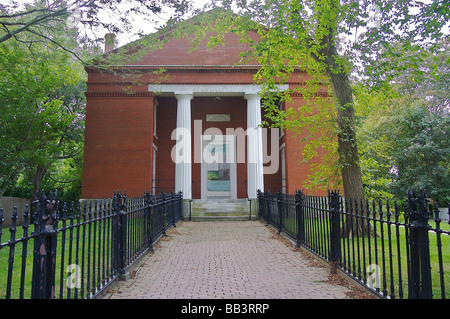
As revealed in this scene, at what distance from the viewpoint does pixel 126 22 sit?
10.9 m

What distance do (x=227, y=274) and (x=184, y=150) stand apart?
11712mm

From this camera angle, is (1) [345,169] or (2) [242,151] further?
(2) [242,151]

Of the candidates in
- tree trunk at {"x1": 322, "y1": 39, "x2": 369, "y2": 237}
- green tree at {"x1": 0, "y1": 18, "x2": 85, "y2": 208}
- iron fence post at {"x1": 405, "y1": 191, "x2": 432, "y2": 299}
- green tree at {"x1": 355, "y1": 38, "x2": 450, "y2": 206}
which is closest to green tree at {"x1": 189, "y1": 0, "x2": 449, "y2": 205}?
tree trunk at {"x1": 322, "y1": 39, "x2": 369, "y2": 237}

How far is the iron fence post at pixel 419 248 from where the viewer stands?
127 inches

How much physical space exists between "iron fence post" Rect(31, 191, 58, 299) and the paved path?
169 centimetres

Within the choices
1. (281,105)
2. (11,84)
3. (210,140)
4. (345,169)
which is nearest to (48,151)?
(11,84)

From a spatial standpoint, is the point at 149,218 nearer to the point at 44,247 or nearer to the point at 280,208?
the point at 280,208

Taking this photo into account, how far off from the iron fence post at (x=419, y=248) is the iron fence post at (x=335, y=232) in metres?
2.15

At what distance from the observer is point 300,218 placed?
7887mm

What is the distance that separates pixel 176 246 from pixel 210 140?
12.0 m

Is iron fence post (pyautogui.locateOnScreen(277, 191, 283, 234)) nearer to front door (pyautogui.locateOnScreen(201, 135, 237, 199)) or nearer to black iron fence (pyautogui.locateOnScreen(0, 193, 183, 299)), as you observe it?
black iron fence (pyautogui.locateOnScreen(0, 193, 183, 299))

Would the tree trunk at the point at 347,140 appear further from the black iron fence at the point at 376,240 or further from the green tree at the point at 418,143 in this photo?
the green tree at the point at 418,143

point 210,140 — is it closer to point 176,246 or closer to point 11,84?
point 11,84

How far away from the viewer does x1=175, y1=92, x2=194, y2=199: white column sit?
16938 millimetres
